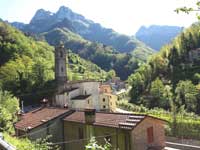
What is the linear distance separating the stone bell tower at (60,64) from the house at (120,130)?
178ft

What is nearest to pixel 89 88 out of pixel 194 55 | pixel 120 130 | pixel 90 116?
pixel 90 116

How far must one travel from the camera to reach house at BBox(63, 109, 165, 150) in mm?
24094

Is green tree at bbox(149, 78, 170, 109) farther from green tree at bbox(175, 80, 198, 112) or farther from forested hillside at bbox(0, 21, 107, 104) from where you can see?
forested hillside at bbox(0, 21, 107, 104)

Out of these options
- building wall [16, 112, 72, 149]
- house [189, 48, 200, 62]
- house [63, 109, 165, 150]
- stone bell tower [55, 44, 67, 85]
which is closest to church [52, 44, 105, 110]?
stone bell tower [55, 44, 67, 85]

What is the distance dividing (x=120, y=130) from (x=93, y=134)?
137 inches

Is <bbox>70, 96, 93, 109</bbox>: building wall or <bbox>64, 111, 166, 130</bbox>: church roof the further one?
<bbox>70, 96, 93, 109</bbox>: building wall

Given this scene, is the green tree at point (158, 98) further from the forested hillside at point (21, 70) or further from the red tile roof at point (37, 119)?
the red tile roof at point (37, 119)

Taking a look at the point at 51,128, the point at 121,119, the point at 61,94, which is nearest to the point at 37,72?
the point at 61,94

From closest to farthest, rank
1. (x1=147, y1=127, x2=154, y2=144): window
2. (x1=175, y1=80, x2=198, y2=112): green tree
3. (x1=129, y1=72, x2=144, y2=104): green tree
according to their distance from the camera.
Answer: (x1=147, y1=127, x2=154, y2=144): window, (x1=175, y1=80, x2=198, y2=112): green tree, (x1=129, y1=72, x2=144, y2=104): green tree

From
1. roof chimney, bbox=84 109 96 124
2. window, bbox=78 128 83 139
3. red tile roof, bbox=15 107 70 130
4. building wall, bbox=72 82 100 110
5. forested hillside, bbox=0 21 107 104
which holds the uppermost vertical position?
forested hillside, bbox=0 21 107 104

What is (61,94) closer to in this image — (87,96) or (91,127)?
(87,96)

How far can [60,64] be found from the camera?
84.2 meters

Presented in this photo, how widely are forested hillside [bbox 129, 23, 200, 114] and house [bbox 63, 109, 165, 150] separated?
168ft

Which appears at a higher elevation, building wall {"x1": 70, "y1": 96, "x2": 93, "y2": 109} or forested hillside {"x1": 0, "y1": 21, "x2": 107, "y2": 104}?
forested hillside {"x1": 0, "y1": 21, "x2": 107, "y2": 104}
